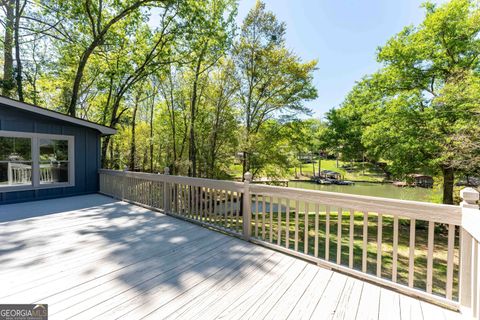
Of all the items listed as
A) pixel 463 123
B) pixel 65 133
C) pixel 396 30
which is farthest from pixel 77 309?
pixel 396 30

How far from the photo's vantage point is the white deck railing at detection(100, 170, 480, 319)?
1753 millimetres

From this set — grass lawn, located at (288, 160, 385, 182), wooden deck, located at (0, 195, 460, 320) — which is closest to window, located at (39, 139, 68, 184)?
wooden deck, located at (0, 195, 460, 320)

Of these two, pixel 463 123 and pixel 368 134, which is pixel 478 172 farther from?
pixel 368 134

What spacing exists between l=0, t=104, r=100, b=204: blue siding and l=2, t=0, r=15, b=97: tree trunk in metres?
4.90

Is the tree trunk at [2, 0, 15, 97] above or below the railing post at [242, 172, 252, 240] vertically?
above

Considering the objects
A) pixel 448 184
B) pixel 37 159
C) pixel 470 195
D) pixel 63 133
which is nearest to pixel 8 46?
pixel 63 133

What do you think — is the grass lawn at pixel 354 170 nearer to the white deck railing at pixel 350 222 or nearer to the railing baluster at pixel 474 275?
the white deck railing at pixel 350 222

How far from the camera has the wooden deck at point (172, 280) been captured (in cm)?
176

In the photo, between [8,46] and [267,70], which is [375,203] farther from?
[8,46]

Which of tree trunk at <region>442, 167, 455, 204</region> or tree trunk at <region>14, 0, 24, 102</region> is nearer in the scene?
tree trunk at <region>442, 167, 455, 204</region>

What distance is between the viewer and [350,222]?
2.38m

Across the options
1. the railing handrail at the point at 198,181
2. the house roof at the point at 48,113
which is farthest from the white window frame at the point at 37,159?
the railing handrail at the point at 198,181

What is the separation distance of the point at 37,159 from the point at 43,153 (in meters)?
0.25

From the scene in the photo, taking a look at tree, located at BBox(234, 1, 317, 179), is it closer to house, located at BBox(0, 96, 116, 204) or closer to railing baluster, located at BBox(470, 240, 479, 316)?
house, located at BBox(0, 96, 116, 204)
